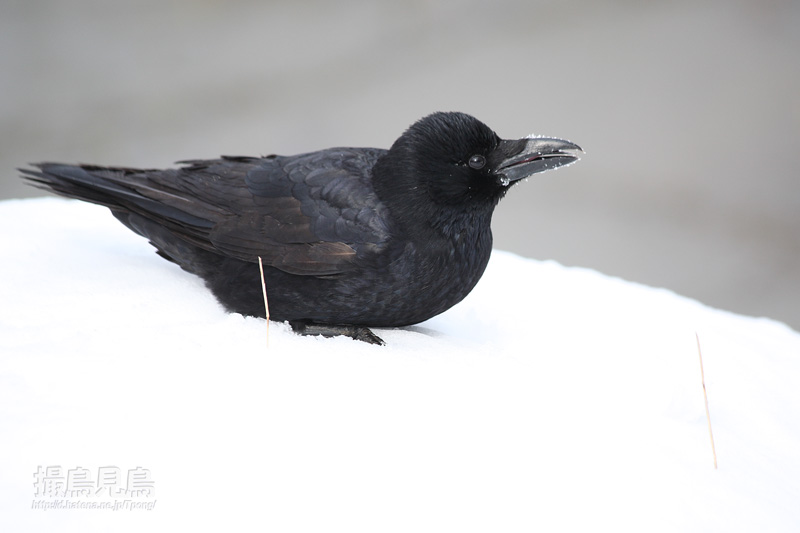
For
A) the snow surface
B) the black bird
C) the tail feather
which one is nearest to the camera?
the snow surface

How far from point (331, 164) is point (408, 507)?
4.47ft

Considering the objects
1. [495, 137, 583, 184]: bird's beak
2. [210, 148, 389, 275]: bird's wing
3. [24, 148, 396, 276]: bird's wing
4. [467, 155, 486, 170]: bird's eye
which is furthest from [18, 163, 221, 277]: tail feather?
[495, 137, 583, 184]: bird's beak

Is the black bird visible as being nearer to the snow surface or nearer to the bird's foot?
the bird's foot

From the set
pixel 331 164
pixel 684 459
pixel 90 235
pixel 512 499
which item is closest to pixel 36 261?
pixel 90 235

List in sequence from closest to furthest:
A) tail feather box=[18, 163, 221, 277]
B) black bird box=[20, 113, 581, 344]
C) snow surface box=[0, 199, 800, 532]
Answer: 1. snow surface box=[0, 199, 800, 532]
2. black bird box=[20, 113, 581, 344]
3. tail feather box=[18, 163, 221, 277]

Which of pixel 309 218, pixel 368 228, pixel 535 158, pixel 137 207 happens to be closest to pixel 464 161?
pixel 535 158

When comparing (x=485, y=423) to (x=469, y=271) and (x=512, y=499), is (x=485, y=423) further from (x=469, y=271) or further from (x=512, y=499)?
(x=469, y=271)

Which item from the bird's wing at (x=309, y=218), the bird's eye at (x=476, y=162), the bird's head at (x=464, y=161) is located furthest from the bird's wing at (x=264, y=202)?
the bird's eye at (x=476, y=162)

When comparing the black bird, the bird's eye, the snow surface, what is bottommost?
the snow surface

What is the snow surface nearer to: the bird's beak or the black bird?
the black bird

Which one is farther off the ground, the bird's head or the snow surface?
the bird's head

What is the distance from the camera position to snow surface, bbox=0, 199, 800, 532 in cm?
154

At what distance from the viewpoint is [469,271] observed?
2414 mm

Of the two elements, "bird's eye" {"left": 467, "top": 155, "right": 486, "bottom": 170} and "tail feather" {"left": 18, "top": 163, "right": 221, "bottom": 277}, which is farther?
"tail feather" {"left": 18, "top": 163, "right": 221, "bottom": 277}
